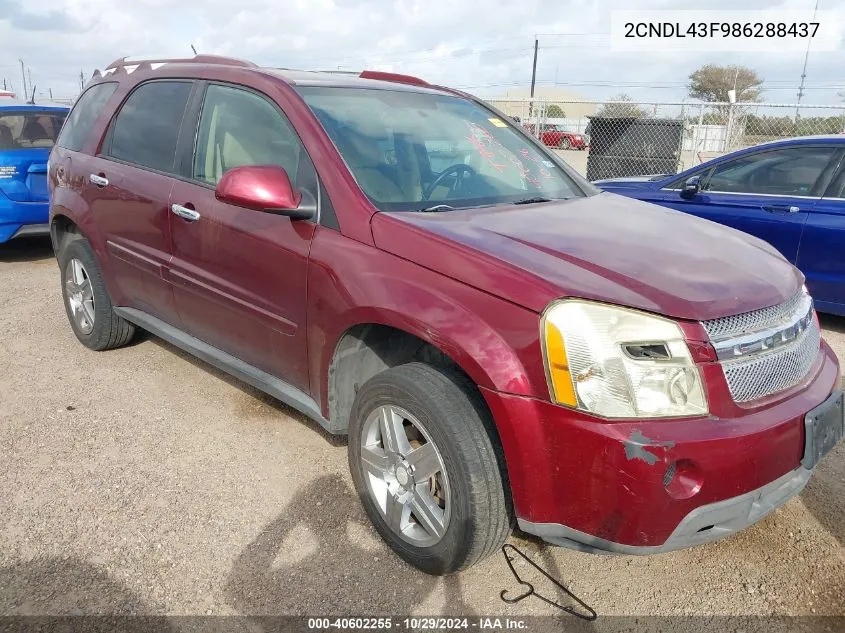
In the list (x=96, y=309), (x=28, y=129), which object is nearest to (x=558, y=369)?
(x=96, y=309)

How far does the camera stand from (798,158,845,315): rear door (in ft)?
16.9

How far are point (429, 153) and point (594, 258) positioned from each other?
1.17 metres

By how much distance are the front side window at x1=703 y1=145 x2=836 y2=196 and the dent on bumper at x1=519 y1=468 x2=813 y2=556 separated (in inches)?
157

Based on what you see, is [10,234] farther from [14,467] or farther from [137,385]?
[14,467]

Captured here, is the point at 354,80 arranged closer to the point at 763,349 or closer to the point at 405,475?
the point at 405,475

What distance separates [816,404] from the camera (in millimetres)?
2270

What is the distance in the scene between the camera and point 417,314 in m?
2.31

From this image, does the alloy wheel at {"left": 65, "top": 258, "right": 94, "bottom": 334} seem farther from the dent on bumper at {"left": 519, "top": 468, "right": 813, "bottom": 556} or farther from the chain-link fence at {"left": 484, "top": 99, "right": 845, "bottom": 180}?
the chain-link fence at {"left": 484, "top": 99, "right": 845, "bottom": 180}

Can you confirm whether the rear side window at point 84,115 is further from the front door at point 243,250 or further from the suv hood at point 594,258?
the suv hood at point 594,258

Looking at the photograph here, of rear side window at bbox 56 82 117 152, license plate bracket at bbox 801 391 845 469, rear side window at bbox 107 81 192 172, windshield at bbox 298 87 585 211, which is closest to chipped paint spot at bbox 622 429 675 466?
license plate bracket at bbox 801 391 845 469

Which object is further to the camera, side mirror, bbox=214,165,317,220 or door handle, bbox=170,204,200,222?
door handle, bbox=170,204,200,222

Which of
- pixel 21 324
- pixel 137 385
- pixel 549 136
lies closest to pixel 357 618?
pixel 137 385

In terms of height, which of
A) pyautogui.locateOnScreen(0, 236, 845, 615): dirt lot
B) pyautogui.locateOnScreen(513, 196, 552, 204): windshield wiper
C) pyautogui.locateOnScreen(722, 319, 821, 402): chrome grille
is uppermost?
pyautogui.locateOnScreen(513, 196, 552, 204): windshield wiper

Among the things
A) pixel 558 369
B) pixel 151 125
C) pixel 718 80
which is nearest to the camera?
pixel 558 369
